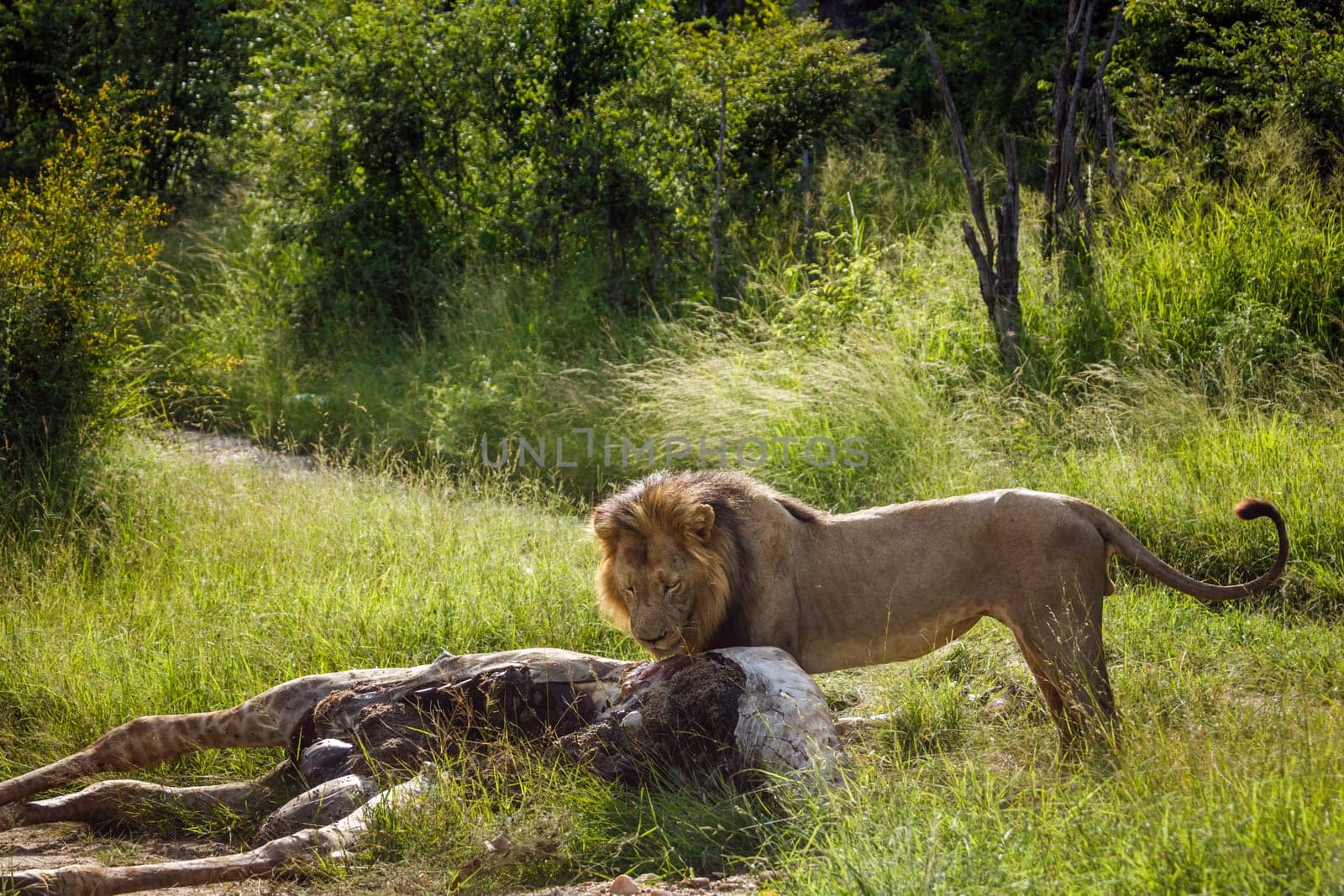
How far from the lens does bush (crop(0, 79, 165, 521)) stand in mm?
8109

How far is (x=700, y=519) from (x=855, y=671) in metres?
1.75

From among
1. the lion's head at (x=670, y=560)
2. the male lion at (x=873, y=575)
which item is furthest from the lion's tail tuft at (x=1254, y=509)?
the lion's head at (x=670, y=560)

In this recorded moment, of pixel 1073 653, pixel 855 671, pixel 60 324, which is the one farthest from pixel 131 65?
pixel 1073 653

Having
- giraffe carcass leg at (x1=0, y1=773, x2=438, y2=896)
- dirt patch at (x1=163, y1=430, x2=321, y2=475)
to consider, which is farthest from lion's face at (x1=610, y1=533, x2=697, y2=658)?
dirt patch at (x1=163, y1=430, x2=321, y2=475)

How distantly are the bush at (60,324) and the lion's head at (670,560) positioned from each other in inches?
203

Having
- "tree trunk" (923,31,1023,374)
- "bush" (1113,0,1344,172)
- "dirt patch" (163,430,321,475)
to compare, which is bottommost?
"dirt patch" (163,430,321,475)

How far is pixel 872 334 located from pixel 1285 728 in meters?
5.83

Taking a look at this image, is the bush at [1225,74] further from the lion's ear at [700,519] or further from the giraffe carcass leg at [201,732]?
the giraffe carcass leg at [201,732]

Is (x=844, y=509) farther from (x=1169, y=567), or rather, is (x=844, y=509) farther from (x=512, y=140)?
(x=512, y=140)

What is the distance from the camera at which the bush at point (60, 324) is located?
8109mm

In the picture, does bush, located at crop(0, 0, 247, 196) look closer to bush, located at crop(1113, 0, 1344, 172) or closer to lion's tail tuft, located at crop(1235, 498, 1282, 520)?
bush, located at crop(1113, 0, 1344, 172)

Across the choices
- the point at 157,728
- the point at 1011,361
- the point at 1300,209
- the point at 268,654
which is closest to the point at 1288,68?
the point at 1300,209

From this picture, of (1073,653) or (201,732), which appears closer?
(1073,653)

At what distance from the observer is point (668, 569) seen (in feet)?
14.4
